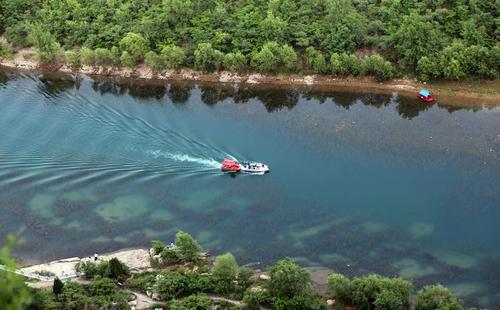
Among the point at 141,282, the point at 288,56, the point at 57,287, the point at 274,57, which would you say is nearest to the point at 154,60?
the point at 274,57

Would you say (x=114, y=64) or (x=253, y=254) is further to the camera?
(x=114, y=64)

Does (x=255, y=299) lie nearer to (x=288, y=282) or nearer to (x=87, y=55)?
(x=288, y=282)

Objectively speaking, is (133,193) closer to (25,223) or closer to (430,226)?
(25,223)

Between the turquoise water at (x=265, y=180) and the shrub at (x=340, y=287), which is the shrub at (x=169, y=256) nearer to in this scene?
the turquoise water at (x=265, y=180)

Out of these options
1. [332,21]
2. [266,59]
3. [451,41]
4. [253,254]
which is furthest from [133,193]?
[451,41]

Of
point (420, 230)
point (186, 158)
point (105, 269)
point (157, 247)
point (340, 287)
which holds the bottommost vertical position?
point (105, 269)

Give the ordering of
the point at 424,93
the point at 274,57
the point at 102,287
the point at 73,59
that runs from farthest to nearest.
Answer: the point at 73,59
the point at 274,57
the point at 424,93
the point at 102,287

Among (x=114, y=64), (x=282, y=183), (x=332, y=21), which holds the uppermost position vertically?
(x=332, y=21)

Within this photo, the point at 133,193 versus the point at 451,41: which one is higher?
the point at 451,41
